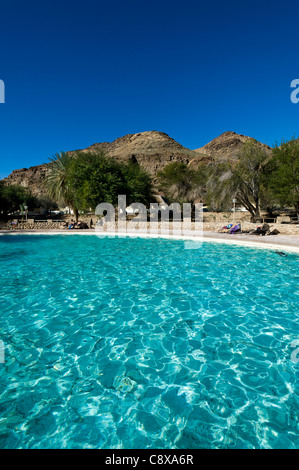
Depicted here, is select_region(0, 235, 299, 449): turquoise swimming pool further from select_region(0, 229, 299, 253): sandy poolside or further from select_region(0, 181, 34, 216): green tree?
select_region(0, 181, 34, 216): green tree

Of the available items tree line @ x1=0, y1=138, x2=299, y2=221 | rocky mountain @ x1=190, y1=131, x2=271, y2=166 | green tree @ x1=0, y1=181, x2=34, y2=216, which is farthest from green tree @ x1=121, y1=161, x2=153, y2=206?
rocky mountain @ x1=190, y1=131, x2=271, y2=166

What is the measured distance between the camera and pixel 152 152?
116 metres

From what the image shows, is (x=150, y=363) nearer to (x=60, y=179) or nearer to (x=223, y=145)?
(x=60, y=179)

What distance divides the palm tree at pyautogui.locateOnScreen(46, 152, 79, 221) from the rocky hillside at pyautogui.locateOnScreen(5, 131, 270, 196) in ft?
206

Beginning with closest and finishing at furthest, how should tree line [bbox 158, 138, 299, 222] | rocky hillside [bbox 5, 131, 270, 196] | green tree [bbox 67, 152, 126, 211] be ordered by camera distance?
tree line [bbox 158, 138, 299, 222], green tree [bbox 67, 152, 126, 211], rocky hillside [bbox 5, 131, 270, 196]

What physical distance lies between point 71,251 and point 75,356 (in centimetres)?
Result: 1157

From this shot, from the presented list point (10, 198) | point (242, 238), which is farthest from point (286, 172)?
point (10, 198)

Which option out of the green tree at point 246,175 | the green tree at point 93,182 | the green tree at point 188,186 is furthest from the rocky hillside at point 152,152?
the green tree at point 246,175

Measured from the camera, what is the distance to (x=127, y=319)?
19.5 feet

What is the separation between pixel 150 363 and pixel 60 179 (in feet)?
109

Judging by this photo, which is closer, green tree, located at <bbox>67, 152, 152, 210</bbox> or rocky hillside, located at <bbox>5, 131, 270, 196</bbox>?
green tree, located at <bbox>67, 152, 152, 210</bbox>

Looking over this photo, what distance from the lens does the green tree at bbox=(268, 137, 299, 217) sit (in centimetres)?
2367

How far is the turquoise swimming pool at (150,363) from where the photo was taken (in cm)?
299

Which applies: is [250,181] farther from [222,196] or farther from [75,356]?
[75,356]
